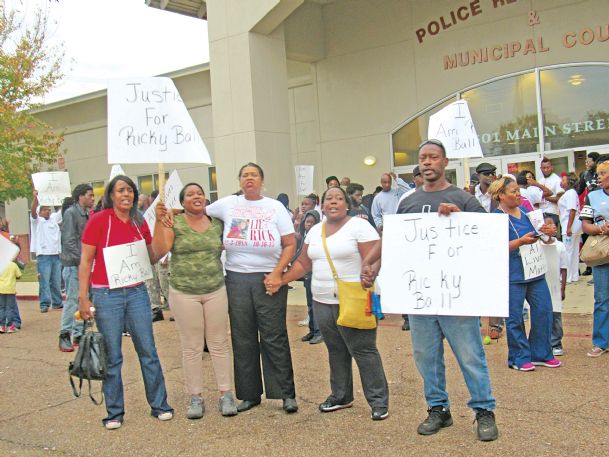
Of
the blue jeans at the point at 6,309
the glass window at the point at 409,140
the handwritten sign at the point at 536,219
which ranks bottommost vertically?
the blue jeans at the point at 6,309

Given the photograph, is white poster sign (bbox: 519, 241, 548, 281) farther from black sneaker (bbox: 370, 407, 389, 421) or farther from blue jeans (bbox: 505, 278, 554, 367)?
black sneaker (bbox: 370, 407, 389, 421)

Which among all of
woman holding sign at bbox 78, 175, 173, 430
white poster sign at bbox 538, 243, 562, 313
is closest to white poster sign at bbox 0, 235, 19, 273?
woman holding sign at bbox 78, 175, 173, 430

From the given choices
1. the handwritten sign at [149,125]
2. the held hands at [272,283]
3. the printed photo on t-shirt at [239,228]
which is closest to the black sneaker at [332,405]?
the held hands at [272,283]

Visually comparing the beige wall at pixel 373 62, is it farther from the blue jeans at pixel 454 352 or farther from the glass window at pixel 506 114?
the blue jeans at pixel 454 352

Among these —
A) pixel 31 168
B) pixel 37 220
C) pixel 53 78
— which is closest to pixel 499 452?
pixel 37 220

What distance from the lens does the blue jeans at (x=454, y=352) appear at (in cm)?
469

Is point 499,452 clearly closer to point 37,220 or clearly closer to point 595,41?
point 37,220

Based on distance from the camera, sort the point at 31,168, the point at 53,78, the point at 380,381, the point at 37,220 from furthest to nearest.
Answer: the point at 31,168 → the point at 53,78 → the point at 37,220 → the point at 380,381

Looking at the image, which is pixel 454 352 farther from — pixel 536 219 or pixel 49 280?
pixel 49 280

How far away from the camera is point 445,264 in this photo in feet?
15.4

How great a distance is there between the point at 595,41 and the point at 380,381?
11.5 meters

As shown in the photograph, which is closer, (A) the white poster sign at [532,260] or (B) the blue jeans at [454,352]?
(B) the blue jeans at [454,352]

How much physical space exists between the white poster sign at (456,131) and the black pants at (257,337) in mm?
3484

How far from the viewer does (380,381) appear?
17.5 feet
